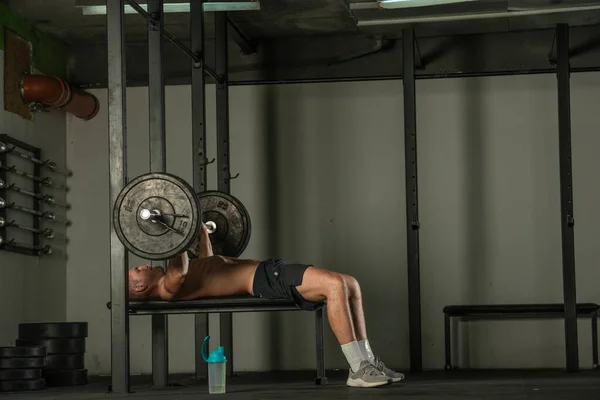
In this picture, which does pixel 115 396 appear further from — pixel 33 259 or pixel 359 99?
pixel 359 99

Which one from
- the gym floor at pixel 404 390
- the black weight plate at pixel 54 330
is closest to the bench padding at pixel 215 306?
the gym floor at pixel 404 390

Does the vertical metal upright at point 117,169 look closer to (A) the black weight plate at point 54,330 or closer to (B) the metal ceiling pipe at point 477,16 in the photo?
(A) the black weight plate at point 54,330

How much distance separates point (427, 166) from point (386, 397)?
12.0 ft

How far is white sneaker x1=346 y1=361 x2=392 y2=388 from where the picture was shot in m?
4.81

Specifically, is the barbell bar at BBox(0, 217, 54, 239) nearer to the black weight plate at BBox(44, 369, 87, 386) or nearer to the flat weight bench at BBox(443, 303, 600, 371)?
the black weight plate at BBox(44, 369, 87, 386)

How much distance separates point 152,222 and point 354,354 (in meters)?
1.13

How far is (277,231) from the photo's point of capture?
308 inches

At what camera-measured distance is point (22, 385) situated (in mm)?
5582

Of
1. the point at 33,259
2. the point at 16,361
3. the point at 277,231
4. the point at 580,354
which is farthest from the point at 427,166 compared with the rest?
the point at 16,361

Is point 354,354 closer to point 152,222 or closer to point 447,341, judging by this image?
point 152,222

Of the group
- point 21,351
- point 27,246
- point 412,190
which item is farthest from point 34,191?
point 412,190

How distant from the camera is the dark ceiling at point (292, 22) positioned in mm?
6980

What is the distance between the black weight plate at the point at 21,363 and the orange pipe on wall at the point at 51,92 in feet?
7.23

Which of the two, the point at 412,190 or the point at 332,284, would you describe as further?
the point at 412,190
